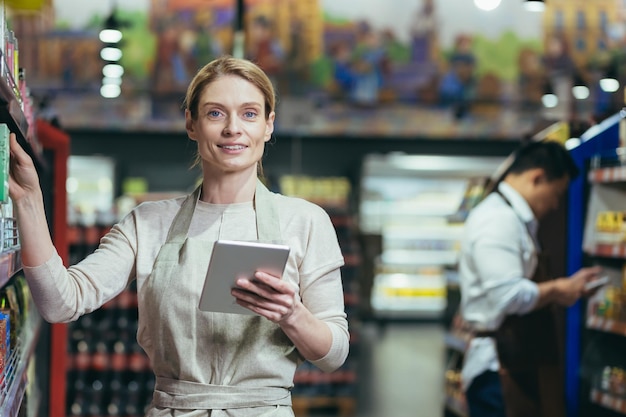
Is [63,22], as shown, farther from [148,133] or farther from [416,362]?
[416,362]

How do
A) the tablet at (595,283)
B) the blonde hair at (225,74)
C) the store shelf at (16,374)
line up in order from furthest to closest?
the tablet at (595,283) → the store shelf at (16,374) → the blonde hair at (225,74)

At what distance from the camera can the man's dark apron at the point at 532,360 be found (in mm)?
4902

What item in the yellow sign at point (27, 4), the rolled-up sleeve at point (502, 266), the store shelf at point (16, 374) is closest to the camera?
the yellow sign at point (27, 4)

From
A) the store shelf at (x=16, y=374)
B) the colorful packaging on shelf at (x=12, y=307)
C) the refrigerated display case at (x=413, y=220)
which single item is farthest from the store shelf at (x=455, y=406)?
the refrigerated display case at (x=413, y=220)

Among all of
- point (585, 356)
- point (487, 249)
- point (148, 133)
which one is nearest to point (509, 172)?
point (487, 249)

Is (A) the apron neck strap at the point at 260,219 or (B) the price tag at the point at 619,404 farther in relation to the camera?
(B) the price tag at the point at 619,404

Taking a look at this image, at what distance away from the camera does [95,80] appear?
13.7 m

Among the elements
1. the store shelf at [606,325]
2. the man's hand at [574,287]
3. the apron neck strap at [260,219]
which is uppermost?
the apron neck strap at [260,219]

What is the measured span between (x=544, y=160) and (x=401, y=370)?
6.30m

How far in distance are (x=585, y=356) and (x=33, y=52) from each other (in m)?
9.92

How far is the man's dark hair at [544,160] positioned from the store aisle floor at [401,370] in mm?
3534

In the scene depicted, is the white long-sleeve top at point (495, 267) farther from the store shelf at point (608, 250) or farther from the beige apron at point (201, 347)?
the beige apron at point (201, 347)

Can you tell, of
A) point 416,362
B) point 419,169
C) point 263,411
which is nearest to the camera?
point 263,411

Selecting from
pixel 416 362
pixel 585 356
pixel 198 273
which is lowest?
pixel 416 362
